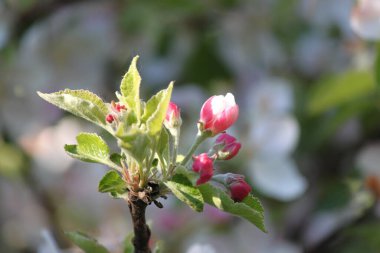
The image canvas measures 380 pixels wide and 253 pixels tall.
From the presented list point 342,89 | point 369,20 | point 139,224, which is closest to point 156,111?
point 139,224

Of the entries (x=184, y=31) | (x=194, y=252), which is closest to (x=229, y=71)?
(x=184, y=31)

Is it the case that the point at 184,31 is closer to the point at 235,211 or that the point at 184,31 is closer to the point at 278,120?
the point at 278,120

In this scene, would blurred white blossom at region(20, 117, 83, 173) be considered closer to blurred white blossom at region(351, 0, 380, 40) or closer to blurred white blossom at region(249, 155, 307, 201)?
blurred white blossom at region(249, 155, 307, 201)

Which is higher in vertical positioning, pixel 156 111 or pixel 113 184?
pixel 156 111

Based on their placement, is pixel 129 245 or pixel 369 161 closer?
pixel 129 245

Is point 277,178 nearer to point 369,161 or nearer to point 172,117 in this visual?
point 369,161

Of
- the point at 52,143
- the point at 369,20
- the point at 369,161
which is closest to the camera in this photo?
the point at 369,20

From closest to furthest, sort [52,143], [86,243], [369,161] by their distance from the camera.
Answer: [86,243] → [369,161] → [52,143]

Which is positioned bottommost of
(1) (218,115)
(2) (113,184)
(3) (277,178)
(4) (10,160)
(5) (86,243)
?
(4) (10,160)
